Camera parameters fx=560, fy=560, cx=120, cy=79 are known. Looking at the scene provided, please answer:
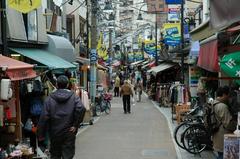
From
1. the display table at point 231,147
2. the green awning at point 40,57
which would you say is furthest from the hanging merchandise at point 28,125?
the display table at point 231,147

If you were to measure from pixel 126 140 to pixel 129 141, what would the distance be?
28 cm

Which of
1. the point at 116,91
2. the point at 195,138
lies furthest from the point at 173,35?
the point at 195,138

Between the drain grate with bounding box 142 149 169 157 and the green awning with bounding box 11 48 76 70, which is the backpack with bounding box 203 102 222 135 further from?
the green awning with bounding box 11 48 76 70

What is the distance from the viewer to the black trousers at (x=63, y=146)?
909cm

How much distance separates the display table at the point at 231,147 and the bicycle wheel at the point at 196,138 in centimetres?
477

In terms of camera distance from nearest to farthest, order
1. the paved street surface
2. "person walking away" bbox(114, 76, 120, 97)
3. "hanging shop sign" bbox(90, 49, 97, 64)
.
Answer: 1. the paved street surface
2. "hanging shop sign" bbox(90, 49, 97, 64)
3. "person walking away" bbox(114, 76, 120, 97)

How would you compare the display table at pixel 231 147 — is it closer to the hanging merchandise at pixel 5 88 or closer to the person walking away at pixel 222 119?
the person walking away at pixel 222 119

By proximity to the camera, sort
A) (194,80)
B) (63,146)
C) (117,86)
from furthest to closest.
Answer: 1. (117,86)
2. (194,80)
3. (63,146)

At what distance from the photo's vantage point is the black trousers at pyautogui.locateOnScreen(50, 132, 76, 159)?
358 inches

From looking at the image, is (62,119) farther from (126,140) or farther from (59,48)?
(59,48)

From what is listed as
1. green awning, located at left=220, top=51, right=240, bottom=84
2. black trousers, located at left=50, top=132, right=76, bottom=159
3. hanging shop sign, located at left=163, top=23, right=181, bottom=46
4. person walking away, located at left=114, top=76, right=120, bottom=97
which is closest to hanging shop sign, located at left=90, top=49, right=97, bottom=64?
hanging shop sign, located at left=163, top=23, right=181, bottom=46

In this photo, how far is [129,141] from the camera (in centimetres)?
1673

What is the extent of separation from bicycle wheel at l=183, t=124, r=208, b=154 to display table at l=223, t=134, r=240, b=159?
477 cm

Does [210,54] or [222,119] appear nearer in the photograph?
[210,54]
